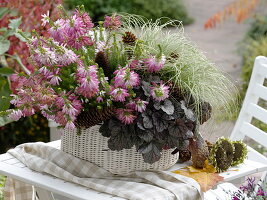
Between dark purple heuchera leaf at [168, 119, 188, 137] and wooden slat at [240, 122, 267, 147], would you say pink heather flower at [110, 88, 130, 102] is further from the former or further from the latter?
wooden slat at [240, 122, 267, 147]

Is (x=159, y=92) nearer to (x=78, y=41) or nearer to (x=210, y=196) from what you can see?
(x=78, y=41)

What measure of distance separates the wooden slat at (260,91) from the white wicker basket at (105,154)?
892 millimetres

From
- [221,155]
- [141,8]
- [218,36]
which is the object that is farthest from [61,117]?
[141,8]

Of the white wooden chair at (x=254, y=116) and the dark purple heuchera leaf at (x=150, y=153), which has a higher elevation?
the dark purple heuchera leaf at (x=150, y=153)

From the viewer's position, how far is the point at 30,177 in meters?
2.10

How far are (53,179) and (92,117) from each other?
1.00 feet

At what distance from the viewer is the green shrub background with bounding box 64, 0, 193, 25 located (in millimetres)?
8762

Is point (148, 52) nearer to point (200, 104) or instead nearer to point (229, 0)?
point (200, 104)

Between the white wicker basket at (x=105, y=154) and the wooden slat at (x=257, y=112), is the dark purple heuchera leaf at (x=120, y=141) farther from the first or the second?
the wooden slat at (x=257, y=112)

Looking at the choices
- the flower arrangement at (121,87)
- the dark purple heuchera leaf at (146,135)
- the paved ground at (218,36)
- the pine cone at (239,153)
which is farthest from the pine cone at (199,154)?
the paved ground at (218,36)

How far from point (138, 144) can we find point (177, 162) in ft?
1.12

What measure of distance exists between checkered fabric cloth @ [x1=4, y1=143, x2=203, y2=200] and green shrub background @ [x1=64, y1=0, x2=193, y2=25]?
21.0ft

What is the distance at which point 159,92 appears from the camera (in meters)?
1.94

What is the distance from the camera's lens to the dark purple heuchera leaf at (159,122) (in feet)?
6.50
